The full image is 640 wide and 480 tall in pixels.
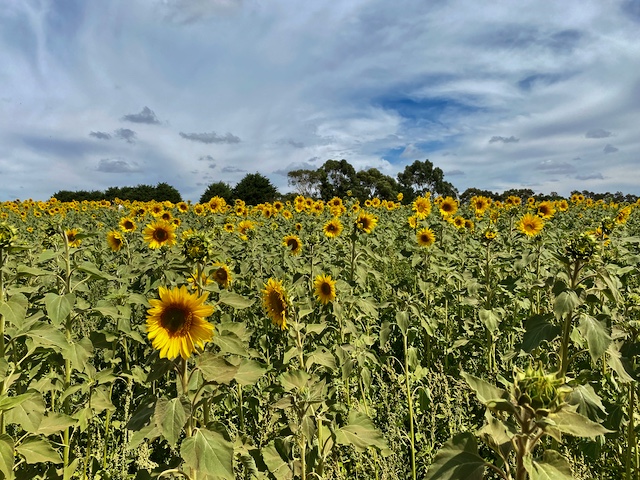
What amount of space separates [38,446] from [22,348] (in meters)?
1.82

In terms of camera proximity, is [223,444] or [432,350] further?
[432,350]

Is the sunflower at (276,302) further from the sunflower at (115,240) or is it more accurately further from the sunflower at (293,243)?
the sunflower at (115,240)

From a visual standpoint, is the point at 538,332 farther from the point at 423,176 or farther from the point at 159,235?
the point at 423,176

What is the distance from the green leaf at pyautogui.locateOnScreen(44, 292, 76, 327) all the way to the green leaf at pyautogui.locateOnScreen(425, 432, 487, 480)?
2016mm

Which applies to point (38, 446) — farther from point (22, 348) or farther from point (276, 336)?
point (276, 336)

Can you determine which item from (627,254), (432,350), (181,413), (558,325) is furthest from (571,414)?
(627,254)

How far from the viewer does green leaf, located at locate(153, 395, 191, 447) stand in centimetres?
156

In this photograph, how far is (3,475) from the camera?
1.75 metres

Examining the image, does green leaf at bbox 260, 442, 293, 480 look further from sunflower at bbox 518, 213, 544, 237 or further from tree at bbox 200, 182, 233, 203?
tree at bbox 200, 182, 233, 203

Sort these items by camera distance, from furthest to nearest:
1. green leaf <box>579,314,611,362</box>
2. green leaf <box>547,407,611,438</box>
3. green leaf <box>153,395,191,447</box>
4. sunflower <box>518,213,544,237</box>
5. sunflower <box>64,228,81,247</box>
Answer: sunflower <box>518,213,544,237</box>, sunflower <box>64,228,81,247</box>, green leaf <box>579,314,611,362</box>, green leaf <box>153,395,191,447</box>, green leaf <box>547,407,611,438</box>

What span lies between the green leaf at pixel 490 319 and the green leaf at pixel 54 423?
316 centimetres

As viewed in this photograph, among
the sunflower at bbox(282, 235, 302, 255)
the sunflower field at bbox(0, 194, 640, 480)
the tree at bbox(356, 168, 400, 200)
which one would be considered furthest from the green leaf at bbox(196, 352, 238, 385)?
the tree at bbox(356, 168, 400, 200)

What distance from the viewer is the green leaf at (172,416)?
5.12 feet

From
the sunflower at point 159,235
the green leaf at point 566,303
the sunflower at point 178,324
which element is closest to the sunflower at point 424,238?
the sunflower at point 159,235
